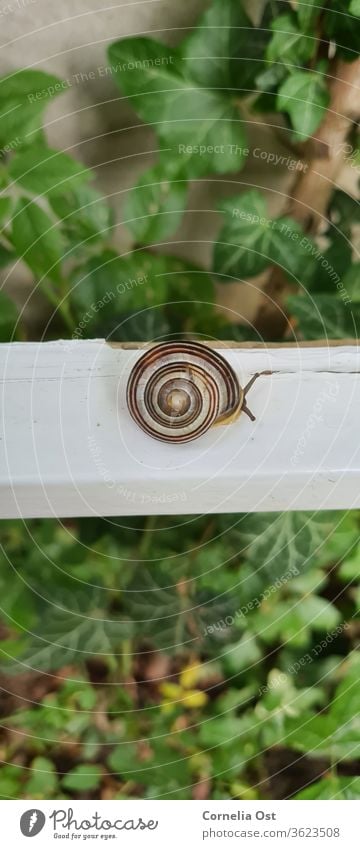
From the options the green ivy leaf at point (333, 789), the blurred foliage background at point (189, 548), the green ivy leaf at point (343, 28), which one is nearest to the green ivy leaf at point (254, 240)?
the blurred foliage background at point (189, 548)

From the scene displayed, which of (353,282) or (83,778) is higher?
(353,282)

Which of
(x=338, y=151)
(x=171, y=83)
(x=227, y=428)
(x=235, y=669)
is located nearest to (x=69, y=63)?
(x=171, y=83)

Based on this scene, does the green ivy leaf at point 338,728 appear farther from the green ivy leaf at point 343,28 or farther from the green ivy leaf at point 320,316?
the green ivy leaf at point 343,28

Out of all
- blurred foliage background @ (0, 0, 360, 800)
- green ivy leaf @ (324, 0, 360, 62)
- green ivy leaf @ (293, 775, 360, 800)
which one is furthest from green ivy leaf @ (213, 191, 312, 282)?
green ivy leaf @ (293, 775, 360, 800)

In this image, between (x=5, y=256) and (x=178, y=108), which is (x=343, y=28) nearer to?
(x=178, y=108)

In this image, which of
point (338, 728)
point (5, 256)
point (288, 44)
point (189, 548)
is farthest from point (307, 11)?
point (338, 728)
